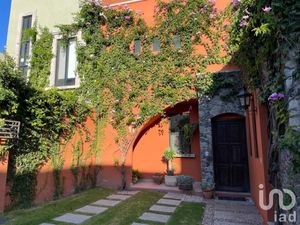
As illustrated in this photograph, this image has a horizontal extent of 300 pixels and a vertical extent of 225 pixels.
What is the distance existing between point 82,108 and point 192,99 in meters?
4.13

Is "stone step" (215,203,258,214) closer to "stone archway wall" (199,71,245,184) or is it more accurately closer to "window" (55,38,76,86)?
→ "stone archway wall" (199,71,245,184)

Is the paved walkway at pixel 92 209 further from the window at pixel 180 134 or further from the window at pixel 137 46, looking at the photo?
the window at pixel 137 46

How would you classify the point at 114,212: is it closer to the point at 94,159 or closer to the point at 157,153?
the point at 94,159

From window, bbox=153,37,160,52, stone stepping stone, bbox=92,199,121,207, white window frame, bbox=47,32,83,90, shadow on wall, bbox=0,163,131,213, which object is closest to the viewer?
stone stepping stone, bbox=92,199,121,207

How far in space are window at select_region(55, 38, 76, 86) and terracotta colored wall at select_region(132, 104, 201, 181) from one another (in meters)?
4.13

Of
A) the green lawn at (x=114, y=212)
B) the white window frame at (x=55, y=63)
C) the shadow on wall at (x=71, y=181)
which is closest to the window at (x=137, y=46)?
the white window frame at (x=55, y=63)

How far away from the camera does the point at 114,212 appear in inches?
217

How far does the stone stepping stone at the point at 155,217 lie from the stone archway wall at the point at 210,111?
Answer: 2.45 metres

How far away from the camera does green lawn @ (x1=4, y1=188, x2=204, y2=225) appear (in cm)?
487

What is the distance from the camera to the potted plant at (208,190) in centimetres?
703

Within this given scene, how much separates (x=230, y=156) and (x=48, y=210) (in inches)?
226

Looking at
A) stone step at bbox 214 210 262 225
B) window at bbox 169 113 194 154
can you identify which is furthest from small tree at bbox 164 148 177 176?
stone step at bbox 214 210 262 225

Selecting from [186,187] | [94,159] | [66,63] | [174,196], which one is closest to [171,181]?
[186,187]

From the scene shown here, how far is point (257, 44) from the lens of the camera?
3932 mm
